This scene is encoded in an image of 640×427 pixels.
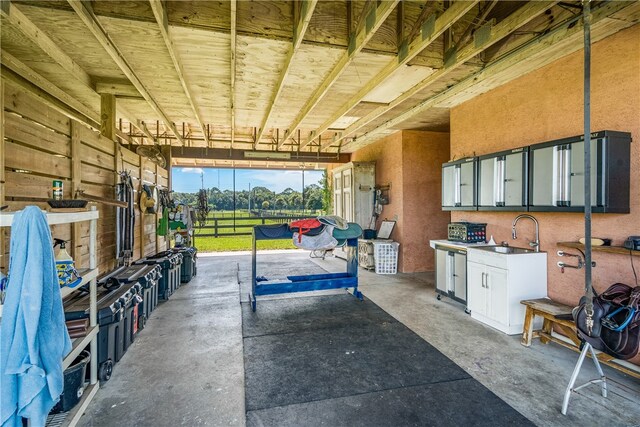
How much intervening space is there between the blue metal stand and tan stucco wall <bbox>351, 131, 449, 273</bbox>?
215 cm

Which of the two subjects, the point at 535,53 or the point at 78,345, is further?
the point at 535,53

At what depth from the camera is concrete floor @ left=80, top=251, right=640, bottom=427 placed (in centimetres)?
220

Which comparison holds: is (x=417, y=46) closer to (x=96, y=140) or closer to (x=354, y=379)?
(x=354, y=379)

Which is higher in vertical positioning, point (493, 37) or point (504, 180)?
point (493, 37)

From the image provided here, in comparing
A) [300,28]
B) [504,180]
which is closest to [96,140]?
[300,28]

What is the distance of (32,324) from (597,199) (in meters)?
4.10

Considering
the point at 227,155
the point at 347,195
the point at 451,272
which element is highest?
the point at 227,155

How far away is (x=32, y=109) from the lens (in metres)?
2.77

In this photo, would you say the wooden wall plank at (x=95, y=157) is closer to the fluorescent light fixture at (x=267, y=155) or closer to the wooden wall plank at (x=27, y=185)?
the wooden wall plank at (x=27, y=185)

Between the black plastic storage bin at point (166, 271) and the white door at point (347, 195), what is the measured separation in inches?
173

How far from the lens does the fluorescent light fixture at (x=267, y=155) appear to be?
8367 millimetres

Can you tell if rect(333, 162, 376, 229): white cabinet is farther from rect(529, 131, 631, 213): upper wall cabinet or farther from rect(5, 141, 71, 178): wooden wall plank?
rect(5, 141, 71, 178): wooden wall plank

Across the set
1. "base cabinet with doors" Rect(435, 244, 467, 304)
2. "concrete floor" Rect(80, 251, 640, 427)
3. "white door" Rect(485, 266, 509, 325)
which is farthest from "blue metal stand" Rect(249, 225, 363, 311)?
"white door" Rect(485, 266, 509, 325)

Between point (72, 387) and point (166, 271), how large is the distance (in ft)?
9.27
